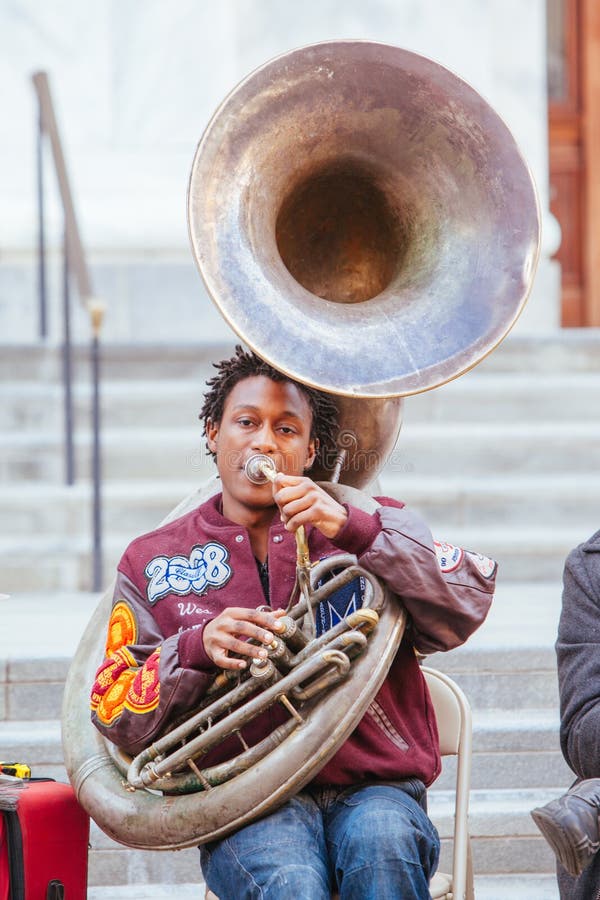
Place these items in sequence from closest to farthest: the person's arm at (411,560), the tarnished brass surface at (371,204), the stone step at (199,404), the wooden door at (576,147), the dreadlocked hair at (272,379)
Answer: the person's arm at (411,560)
the tarnished brass surface at (371,204)
the dreadlocked hair at (272,379)
the stone step at (199,404)
the wooden door at (576,147)

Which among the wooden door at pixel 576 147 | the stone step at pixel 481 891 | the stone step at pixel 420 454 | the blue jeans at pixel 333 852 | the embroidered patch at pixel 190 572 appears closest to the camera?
the blue jeans at pixel 333 852

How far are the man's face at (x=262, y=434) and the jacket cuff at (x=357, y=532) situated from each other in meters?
0.20

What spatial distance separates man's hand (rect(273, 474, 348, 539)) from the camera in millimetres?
2445

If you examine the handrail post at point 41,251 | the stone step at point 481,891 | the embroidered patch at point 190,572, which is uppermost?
the handrail post at point 41,251

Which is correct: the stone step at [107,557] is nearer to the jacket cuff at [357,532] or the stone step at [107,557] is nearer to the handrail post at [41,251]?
the handrail post at [41,251]

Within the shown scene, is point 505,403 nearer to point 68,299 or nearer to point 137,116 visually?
point 68,299

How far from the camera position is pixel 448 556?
2617mm

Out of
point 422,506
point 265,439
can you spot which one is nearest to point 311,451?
point 265,439

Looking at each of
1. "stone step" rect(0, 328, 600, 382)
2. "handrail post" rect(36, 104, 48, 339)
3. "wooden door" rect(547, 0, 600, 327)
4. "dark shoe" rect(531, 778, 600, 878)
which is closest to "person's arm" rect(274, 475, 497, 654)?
"dark shoe" rect(531, 778, 600, 878)

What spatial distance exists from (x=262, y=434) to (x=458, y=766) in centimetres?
77

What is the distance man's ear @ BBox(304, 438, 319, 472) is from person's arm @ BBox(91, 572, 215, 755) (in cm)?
44

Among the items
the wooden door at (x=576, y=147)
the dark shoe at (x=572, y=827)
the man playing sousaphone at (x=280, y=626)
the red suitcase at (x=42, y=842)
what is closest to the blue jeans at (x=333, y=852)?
the man playing sousaphone at (x=280, y=626)

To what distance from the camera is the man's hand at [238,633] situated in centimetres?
241

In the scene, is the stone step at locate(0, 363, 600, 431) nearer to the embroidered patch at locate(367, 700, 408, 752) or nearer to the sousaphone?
the sousaphone
